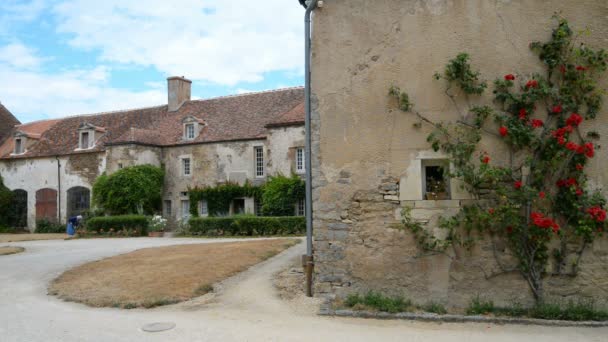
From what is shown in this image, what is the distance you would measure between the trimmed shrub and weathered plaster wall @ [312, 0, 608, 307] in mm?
28540

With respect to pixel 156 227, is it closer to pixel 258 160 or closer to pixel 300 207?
pixel 258 160

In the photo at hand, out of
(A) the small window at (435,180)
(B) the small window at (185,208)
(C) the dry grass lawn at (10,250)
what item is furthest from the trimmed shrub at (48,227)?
(A) the small window at (435,180)

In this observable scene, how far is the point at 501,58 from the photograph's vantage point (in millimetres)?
8766

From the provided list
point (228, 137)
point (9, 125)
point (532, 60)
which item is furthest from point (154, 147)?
point (532, 60)

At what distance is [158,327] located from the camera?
791 cm

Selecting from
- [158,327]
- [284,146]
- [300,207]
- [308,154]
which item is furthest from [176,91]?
[158,327]

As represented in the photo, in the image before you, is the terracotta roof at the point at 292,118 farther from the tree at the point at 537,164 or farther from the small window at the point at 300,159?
the tree at the point at 537,164

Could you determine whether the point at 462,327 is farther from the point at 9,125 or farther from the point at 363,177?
the point at 9,125

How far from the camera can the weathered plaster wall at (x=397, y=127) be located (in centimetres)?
861

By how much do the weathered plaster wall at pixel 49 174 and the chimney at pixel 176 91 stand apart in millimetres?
5508

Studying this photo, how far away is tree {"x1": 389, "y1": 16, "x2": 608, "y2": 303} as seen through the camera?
27.2 ft

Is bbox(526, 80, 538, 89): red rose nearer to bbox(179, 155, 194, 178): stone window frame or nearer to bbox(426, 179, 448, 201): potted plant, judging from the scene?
bbox(426, 179, 448, 201): potted plant

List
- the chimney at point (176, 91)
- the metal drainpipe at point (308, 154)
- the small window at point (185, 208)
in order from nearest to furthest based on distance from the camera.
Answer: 1. the metal drainpipe at point (308, 154)
2. the small window at point (185, 208)
3. the chimney at point (176, 91)

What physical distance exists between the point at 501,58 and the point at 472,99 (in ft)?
2.66
